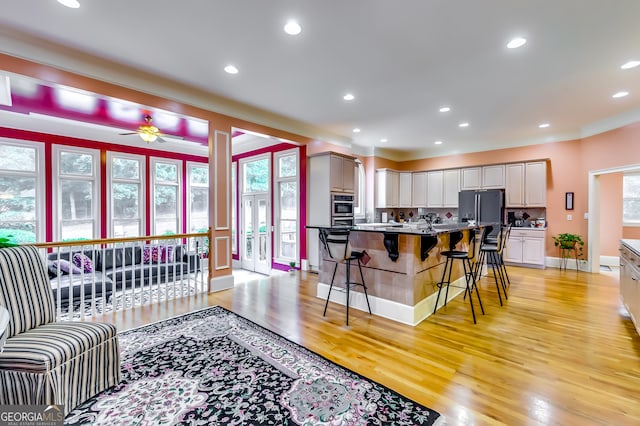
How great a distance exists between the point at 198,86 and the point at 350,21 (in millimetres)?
2488

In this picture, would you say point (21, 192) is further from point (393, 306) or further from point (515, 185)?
point (515, 185)

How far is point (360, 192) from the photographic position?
25.1 ft

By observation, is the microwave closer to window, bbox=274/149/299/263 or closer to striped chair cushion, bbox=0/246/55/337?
window, bbox=274/149/299/263

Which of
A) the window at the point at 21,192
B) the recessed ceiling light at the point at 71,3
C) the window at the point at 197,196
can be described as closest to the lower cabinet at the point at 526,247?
the window at the point at 197,196

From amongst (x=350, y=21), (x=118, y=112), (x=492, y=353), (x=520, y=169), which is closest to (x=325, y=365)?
(x=492, y=353)

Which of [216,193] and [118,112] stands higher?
[118,112]

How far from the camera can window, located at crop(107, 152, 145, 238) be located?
6.30 meters

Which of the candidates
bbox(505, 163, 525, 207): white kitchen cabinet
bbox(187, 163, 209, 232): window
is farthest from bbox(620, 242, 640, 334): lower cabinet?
bbox(187, 163, 209, 232): window

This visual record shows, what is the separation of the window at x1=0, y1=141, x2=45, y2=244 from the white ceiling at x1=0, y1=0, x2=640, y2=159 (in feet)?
11.6

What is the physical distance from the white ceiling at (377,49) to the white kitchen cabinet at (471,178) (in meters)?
2.15

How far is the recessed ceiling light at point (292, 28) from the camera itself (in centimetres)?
259

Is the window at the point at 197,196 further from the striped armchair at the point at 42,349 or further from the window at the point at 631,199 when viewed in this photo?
the window at the point at 631,199

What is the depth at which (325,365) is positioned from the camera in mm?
2357

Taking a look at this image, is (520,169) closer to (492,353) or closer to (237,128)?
(492,353)
